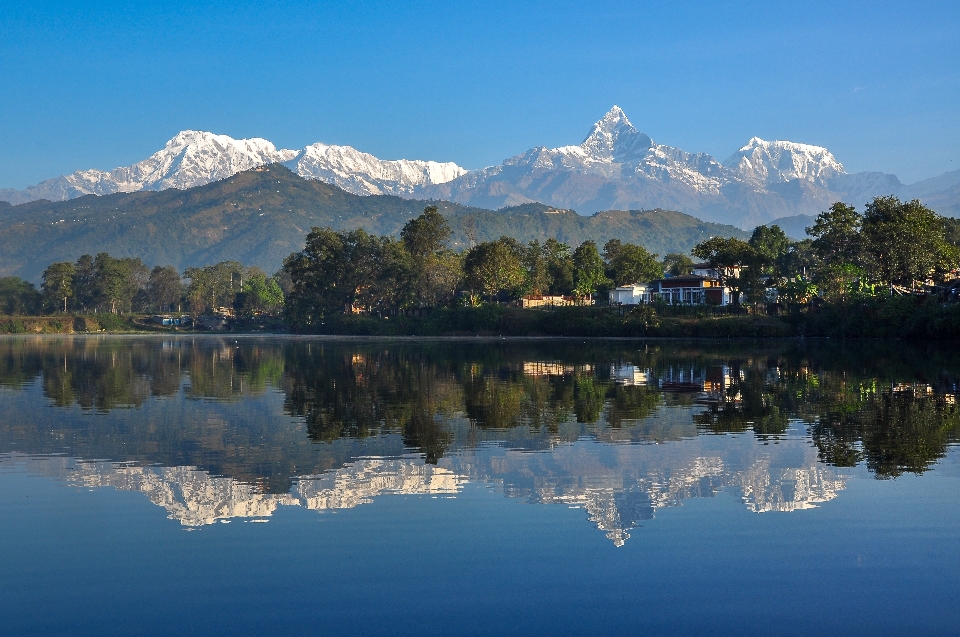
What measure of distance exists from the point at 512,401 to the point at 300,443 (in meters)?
11.5

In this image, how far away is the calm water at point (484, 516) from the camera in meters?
11.0

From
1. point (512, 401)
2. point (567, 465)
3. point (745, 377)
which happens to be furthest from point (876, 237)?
point (567, 465)

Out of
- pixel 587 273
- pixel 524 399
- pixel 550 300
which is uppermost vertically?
pixel 587 273

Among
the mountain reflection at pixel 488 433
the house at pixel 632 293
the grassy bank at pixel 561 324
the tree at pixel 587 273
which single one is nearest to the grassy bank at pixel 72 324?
the grassy bank at pixel 561 324

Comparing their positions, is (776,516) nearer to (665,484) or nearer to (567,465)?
(665,484)

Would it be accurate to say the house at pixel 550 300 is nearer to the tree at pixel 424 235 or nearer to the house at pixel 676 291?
the house at pixel 676 291

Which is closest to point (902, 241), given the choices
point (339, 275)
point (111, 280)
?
point (339, 275)

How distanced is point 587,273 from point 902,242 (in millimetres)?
53231

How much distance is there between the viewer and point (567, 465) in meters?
20.2

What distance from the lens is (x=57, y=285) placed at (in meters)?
173

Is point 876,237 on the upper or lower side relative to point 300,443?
upper

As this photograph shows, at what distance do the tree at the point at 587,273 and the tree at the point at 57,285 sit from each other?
316 ft

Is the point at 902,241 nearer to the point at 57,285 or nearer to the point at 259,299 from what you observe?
the point at 259,299

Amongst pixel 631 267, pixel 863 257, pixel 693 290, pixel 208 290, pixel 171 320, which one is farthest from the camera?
pixel 208 290
